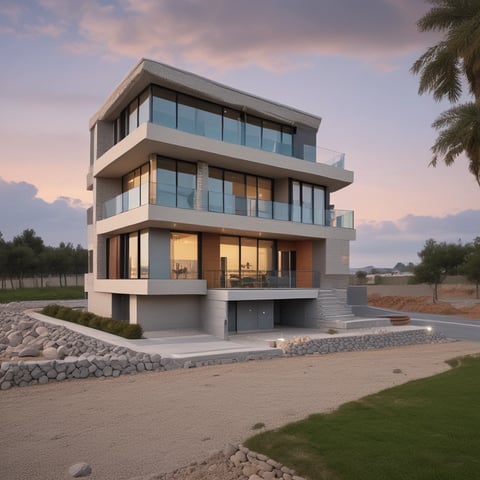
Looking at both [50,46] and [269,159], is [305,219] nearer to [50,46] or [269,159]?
[269,159]

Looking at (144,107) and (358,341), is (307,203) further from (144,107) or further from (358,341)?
(144,107)

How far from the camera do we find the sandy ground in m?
7.36

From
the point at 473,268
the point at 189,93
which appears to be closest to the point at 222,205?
the point at 189,93

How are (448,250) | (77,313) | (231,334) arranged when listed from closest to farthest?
(231,334), (77,313), (448,250)

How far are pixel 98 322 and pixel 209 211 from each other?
7682 mm

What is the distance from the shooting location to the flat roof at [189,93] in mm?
20641

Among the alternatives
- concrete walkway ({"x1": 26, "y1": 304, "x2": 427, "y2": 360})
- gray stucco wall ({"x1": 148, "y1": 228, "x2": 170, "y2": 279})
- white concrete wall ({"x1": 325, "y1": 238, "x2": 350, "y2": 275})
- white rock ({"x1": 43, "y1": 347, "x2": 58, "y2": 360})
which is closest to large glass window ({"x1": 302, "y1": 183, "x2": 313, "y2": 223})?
white concrete wall ({"x1": 325, "y1": 238, "x2": 350, "y2": 275})

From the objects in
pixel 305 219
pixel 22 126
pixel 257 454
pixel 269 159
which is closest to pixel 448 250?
pixel 305 219

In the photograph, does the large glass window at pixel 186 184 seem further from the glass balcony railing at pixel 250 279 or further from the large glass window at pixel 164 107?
the glass balcony railing at pixel 250 279

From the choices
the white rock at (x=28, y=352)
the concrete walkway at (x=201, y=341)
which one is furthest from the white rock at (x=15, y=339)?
the white rock at (x=28, y=352)

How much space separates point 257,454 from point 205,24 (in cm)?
1747

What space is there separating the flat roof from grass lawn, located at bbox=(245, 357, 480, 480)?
A: 55.1ft

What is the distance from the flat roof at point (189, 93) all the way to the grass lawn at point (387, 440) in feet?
55.1

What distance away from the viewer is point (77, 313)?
2491 centimetres
